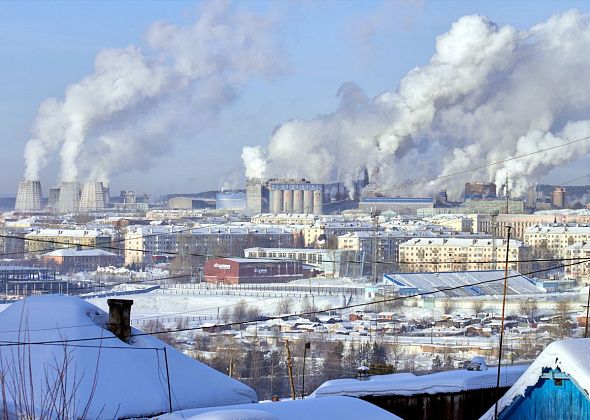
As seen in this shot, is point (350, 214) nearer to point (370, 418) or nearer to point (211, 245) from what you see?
point (211, 245)

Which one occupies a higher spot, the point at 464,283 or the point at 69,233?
the point at 69,233

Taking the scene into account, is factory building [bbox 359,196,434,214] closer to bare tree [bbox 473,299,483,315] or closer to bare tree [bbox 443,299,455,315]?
bare tree [bbox 443,299,455,315]

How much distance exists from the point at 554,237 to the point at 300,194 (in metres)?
21.7

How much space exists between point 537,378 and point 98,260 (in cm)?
2703

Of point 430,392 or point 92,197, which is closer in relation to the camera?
point 430,392

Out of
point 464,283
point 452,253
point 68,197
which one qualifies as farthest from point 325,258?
point 68,197

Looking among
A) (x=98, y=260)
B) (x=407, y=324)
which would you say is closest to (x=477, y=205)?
(x=98, y=260)

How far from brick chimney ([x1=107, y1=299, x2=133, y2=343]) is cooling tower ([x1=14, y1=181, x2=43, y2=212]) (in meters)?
52.0

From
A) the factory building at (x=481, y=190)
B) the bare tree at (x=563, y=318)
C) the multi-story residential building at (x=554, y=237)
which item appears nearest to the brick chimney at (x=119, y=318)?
the bare tree at (x=563, y=318)

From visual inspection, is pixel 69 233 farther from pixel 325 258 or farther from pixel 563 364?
pixel 563 364

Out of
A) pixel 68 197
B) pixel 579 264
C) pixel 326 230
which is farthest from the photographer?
pixel 68 197

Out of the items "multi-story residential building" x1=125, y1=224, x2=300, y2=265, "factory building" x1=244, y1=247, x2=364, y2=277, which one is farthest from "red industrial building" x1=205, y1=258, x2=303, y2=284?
"multi-story residential building" x1=125, y1=224, x2=300, y2=265

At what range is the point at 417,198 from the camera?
54656 millimetres

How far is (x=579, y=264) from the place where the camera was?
88.3ft
